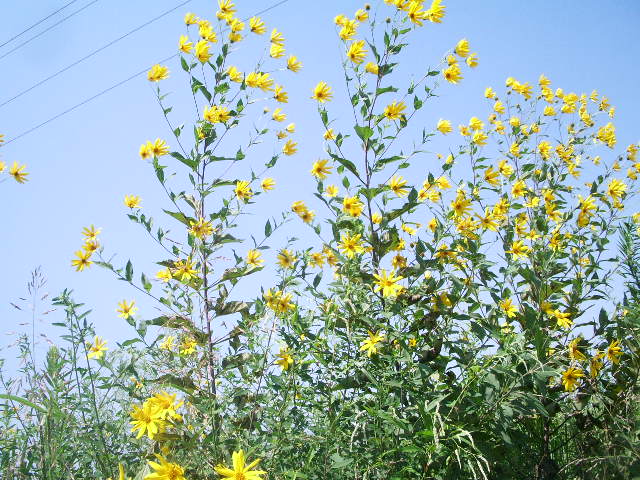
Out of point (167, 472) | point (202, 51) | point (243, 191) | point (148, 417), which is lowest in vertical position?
point (167, 472)

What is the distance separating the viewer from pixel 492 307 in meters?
2.41

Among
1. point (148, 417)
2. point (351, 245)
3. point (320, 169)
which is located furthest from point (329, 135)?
point (148, 417)

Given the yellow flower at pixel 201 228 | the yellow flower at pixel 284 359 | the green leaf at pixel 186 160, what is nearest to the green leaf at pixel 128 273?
the yellow flower at pixel 201 228

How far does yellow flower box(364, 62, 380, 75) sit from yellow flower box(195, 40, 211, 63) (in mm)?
788

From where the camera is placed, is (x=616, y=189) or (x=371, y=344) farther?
(x=616, y=189)

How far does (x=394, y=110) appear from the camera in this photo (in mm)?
2762

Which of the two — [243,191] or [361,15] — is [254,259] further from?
[361,15]

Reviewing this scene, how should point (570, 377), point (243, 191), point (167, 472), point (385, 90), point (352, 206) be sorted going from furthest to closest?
point (243, 191), point (385, 90), point (352, 206), point (570, 377), point (167, 472)

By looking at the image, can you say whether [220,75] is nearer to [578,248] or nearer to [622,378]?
[578,248]

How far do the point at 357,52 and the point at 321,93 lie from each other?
0.86 feet

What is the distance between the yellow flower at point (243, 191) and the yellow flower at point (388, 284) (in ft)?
2.81

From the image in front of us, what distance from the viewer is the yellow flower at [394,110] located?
9.05 ft

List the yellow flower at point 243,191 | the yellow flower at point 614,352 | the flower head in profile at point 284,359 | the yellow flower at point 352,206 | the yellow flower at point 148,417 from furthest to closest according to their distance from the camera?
the yellow flower at point 243,191 < the yellow flower at point 352,206 < the yellow flower at point 614,352 < the flower head in profile at point 284,359 < the yellow flower at point 148,417

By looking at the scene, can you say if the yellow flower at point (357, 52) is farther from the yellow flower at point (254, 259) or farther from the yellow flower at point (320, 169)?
the yellow flower at point (254, 259)
